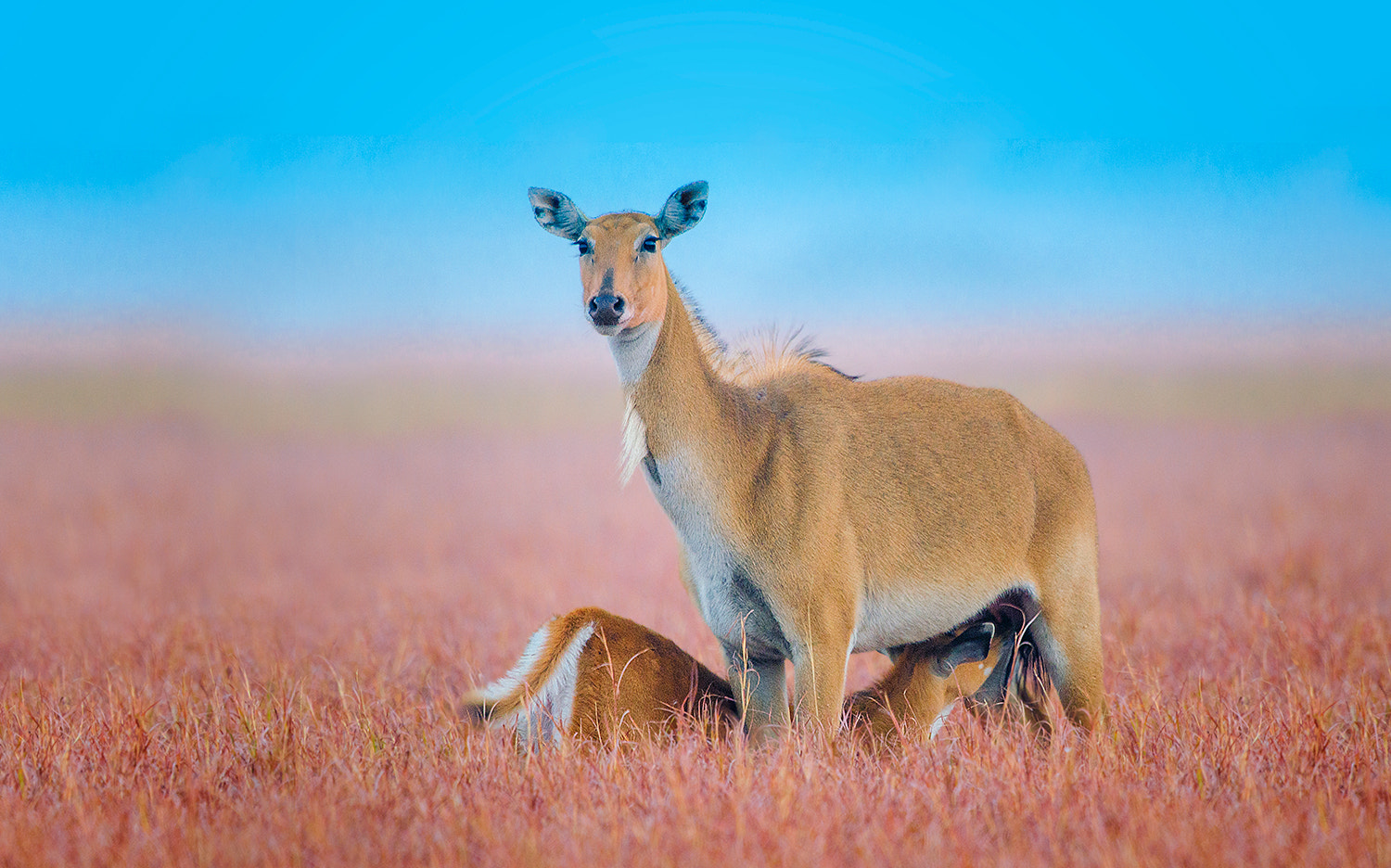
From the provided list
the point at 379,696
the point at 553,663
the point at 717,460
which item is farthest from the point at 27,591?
the point at 717,460

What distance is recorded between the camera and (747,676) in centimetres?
550

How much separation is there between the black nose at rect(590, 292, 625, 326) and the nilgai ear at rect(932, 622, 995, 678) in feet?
8.40

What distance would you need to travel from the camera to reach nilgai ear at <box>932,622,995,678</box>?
5.72 metres

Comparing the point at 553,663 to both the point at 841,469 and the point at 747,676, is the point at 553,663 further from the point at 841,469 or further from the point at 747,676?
the point at 841,469

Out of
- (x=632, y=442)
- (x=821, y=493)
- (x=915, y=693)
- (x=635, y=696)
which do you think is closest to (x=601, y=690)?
(x=635, y=696)

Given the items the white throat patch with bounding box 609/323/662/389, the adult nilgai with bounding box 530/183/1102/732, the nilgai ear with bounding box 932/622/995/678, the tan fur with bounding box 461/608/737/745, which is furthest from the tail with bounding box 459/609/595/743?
the nilgai ear with bounding box 932/622/995/678

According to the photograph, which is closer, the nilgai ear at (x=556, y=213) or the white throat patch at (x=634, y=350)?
the white throat patch at (x=634, y=350)

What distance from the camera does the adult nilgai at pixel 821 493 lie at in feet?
16.4

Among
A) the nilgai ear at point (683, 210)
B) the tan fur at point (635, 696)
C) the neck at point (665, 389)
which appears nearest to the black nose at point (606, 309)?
the neck at point (665, 389)

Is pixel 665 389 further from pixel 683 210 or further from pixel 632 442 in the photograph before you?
pixel 683 210

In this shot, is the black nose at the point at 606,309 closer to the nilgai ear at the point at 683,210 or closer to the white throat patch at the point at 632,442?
the white throat patch at the point at 632,442

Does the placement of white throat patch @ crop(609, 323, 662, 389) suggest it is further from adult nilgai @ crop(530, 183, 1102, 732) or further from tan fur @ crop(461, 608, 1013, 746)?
tan fur @ crop(461, 608, 1013, 746)

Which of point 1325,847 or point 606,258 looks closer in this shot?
point 1325,847

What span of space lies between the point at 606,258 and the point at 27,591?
8.90 m
